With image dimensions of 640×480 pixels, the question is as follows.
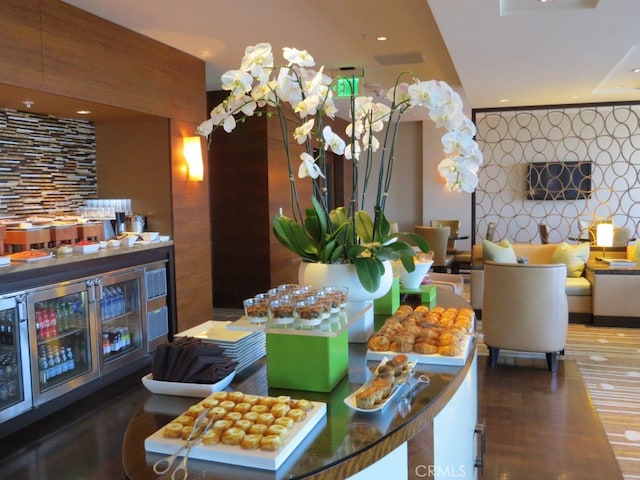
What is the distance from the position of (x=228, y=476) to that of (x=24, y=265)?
2.98 metres

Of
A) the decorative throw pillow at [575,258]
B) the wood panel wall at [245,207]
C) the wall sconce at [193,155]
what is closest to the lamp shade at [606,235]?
the decorative throw pillow at [575,258]

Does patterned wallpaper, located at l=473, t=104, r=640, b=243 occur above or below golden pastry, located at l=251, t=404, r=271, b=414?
above

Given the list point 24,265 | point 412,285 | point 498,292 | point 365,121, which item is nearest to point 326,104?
point 365,121

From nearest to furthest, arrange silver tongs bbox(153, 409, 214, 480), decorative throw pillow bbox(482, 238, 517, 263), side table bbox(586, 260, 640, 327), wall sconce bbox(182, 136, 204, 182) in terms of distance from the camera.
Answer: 1. silver tongs bbox(153, 409, 214, 480)
2. wall sconce bbox(182, 136, 204, 182)
3. side table bbox(586, 260, 640, 327)
4. decorative throw pillow bbox(482, 238, 517, 263)

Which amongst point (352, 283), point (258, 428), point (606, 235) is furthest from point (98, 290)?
point (606, 235)

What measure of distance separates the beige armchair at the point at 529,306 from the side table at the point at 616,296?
1.73 m

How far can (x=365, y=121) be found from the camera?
2.06 metres

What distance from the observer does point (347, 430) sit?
130cm

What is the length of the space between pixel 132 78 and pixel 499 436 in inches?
156

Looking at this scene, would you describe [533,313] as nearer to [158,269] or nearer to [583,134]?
[158,269]

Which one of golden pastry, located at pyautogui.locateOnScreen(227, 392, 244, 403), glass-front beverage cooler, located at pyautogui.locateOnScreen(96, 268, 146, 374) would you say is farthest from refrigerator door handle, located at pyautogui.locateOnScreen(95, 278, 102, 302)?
golden pastry, located at pyautogui.locateOnScreen(227, 392, 244, 403)

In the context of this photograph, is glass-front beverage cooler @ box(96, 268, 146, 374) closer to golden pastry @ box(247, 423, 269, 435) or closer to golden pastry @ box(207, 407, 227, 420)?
golden pastry @ box(207, 407, 227, 420)

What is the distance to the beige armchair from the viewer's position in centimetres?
457

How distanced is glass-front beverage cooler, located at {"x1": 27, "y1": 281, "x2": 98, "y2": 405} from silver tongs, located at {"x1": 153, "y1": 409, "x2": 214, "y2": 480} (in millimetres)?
2801
